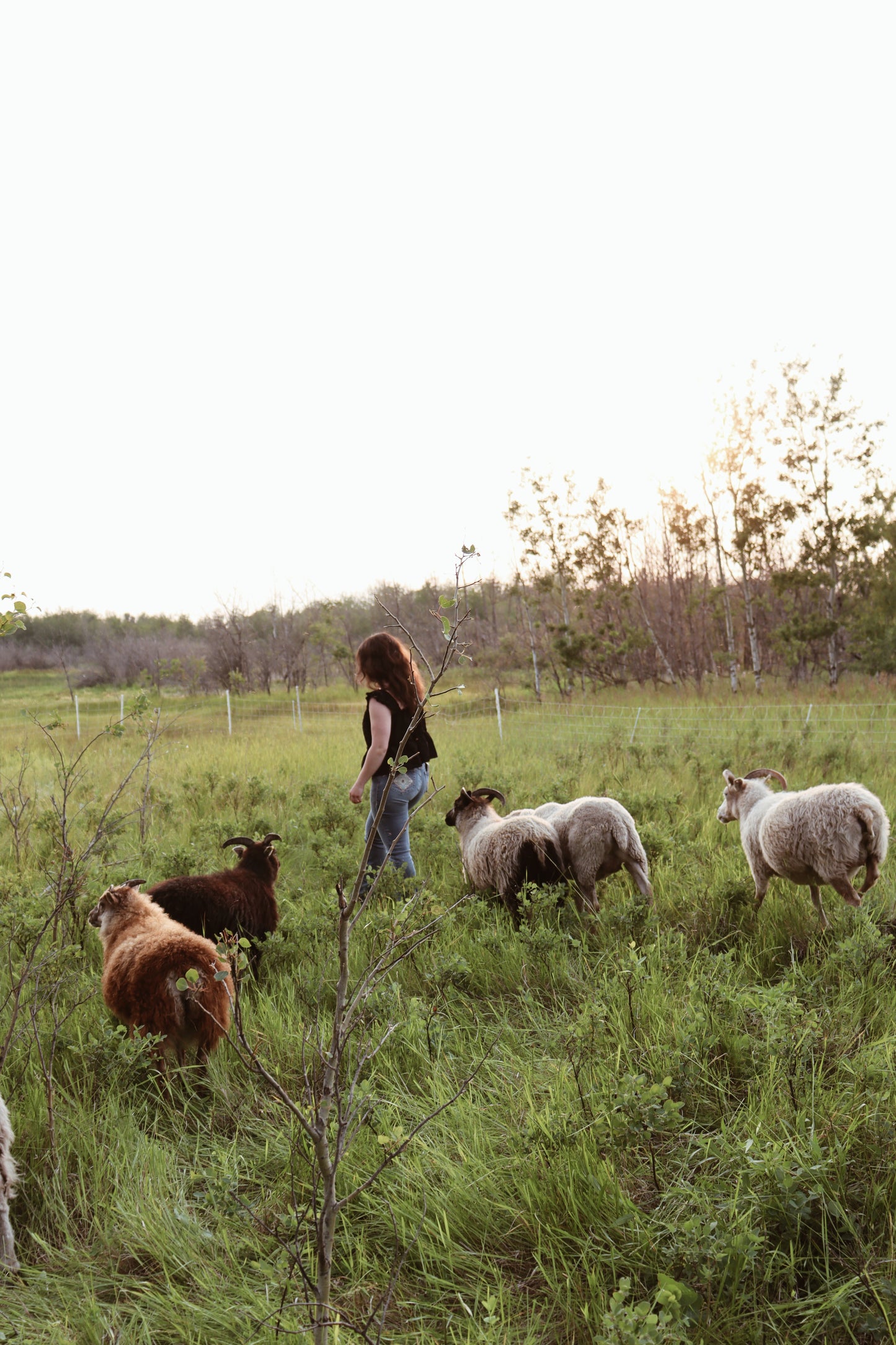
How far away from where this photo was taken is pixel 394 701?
5020 millimetres

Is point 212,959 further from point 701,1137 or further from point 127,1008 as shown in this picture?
point 701,1137

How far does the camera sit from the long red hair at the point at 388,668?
4992 mm

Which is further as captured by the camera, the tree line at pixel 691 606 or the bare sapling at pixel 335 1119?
the tree line at pixel 691 606

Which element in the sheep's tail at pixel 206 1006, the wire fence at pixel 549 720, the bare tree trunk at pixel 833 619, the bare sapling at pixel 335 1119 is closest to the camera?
the bare sapling at pixel 335 1119

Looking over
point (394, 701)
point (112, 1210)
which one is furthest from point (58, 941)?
point (394, 701)

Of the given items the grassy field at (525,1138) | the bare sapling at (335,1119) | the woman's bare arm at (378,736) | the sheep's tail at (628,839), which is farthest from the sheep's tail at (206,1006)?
the sheep's tail at (628,839)

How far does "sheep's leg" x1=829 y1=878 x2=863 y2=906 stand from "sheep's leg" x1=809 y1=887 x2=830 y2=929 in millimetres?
297

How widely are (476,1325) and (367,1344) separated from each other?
0.53 meters

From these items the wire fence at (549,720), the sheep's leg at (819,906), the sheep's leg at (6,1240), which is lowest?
the sheep's leg at (6,1240)

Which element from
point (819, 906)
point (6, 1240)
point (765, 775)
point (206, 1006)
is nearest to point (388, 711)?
point (206, 1006)

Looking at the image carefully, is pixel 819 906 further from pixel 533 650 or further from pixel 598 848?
pixel 533 650

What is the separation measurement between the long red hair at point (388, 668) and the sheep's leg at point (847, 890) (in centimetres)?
265

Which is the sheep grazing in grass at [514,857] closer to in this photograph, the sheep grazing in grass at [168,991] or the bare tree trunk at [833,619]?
the sheep grazing in grass at [168,991]

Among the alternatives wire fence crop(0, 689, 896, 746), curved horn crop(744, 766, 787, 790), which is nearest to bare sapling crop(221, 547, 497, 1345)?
curved horn crop(744, 766, 787, 790)
